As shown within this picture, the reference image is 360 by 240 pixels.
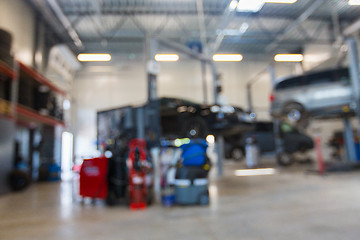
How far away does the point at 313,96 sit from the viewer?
7.41 metres

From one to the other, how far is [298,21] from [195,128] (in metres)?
7.15

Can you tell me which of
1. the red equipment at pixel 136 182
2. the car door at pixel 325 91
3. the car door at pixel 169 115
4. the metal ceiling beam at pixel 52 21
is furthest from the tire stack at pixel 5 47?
the car door at pixel 325 91

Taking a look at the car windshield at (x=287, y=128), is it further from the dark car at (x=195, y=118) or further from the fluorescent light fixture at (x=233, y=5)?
the fluorescent light fixture at (x=233, y=5)

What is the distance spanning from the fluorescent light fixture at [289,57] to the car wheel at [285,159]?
158 inches

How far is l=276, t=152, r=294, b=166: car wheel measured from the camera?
339 inches

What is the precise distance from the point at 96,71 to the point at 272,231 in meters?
10.2

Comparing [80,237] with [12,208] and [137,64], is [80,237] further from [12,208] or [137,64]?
[137,64]

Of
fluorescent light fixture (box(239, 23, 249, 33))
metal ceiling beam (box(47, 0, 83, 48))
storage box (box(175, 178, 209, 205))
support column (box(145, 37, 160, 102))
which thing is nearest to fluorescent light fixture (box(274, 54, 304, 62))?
fluorescent light fixture (box(239, 23, 249, 33))

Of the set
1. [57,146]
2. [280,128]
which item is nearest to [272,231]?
[280,128]

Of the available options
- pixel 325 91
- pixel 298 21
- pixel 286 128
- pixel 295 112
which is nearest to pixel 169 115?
pixel 295 112

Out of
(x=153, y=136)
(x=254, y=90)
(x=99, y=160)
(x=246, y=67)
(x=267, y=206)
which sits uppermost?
(x=246, y=67)

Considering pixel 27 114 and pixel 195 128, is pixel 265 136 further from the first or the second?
pixel 27 114

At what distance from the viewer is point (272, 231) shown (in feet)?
6.05

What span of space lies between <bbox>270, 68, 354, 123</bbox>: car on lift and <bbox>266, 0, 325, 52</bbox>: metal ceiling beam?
2.53 m
